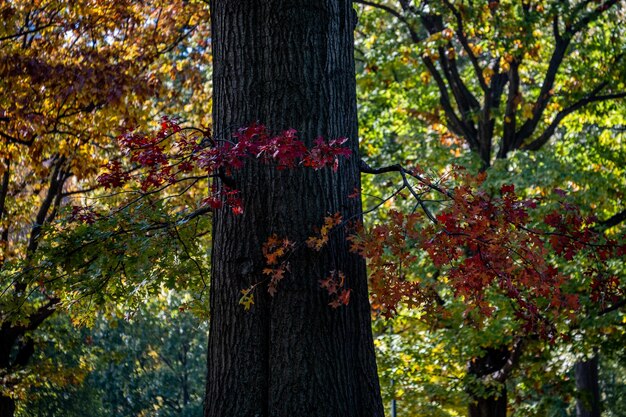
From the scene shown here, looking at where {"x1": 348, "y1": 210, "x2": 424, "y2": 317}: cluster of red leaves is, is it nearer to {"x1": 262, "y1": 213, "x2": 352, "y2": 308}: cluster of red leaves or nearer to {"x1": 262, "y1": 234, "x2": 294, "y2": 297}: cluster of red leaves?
{"x1": 262, "y1": 213, "x2": 352, "y2": 308}: cluster of red leaves

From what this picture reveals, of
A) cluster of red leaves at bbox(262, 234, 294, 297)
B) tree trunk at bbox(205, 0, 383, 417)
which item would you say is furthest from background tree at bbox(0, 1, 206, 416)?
cluster of red leaves at bbox(262, 234, 294, 297)

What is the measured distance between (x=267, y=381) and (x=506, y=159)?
9.36 meters

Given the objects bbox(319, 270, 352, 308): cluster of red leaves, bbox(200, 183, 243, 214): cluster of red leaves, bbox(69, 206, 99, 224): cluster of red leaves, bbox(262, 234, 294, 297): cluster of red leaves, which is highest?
bbox(69, 206, 99, 224): cluster of red leaves

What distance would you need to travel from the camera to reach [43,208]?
13680 millimetres

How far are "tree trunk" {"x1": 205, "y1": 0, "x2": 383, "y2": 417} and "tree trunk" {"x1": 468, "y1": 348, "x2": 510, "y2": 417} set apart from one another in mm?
9790

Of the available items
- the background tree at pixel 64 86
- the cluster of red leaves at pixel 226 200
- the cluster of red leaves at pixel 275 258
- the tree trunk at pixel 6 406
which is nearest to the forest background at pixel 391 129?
the background tree at pixel 64 86

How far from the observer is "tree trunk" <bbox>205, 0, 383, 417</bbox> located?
511 centimetres

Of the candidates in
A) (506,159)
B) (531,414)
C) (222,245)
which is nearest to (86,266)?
(222,245)

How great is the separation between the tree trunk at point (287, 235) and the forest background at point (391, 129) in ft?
5.09

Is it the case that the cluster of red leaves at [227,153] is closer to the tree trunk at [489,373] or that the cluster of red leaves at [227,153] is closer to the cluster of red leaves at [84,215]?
the cluster of red leaves at [84,215]

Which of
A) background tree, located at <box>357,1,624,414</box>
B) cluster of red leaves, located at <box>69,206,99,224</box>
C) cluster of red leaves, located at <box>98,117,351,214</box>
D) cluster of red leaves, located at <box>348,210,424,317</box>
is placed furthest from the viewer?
background tree, located at <box>357,1,624,414</box>

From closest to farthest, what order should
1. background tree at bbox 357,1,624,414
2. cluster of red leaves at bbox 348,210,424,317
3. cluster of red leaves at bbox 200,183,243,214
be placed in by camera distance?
cluster of red leaves at bbox 348,210,424,317 < cluster of red leaves at bbox 200,183,243,214 < background tree at bbox 357,1,624,414

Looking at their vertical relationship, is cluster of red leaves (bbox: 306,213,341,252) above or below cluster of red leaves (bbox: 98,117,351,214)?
below

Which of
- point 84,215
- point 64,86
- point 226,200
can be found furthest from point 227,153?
point 64,86
